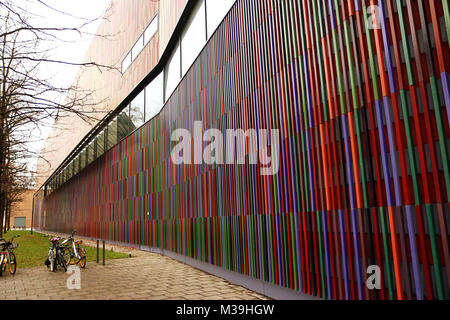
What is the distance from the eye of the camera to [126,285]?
7.32 metres

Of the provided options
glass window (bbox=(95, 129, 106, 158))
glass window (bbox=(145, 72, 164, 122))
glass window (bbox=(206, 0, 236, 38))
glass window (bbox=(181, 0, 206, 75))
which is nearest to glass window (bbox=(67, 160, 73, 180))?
glass window (bbox=(95, 129, 106, 158))

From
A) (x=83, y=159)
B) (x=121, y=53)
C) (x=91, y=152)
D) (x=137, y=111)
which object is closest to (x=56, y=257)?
(x=137, y=111)

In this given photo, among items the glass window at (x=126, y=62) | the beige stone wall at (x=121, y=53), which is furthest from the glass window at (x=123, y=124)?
the glass window at (x=126, y=62)

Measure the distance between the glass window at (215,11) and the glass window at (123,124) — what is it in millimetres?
9576

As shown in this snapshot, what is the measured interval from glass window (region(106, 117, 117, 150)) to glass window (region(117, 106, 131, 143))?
53cm

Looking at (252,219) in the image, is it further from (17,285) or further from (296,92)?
(17,285)

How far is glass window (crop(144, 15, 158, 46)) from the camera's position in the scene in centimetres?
1539

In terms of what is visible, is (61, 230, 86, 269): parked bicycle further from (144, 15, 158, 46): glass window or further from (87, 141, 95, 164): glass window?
(87, 141, 95, 164): glass window

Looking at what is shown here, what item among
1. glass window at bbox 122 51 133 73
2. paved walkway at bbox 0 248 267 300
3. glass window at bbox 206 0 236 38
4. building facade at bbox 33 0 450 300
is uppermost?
glass window at bbox 122 51 133 73

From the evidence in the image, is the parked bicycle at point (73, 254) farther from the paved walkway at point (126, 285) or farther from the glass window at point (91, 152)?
the glass window at point (91, 152)

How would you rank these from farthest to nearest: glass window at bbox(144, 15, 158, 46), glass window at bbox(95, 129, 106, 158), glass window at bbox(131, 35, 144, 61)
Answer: glass window at bbox(95, 129, 106, 158)
glass window at bbox(131, 35, 144, 61)
glass window at bbox(144, 15, 158, 46)

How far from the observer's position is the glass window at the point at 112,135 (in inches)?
778

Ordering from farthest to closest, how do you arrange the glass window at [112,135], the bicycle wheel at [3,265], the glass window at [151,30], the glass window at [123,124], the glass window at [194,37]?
the glass window at [112,135]
the glass window at [123,124]
the glass window at [151,30]
the glass window at [194,37]
the bicycle wheel at [3,265]

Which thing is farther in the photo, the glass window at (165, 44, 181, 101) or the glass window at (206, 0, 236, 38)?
the glass window at (165, 44, 181, 101)
